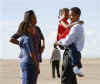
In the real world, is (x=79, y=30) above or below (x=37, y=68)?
above

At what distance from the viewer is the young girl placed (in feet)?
25.6

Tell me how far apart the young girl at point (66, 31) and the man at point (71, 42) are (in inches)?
3.7

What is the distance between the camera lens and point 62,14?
26.8 feet

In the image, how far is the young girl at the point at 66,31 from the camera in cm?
781

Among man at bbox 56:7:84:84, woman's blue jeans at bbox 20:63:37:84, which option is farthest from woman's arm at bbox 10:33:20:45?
man at bbox 56:7:84:84

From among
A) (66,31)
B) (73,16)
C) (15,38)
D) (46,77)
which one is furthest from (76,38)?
(46,77)

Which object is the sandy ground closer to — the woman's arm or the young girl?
the young girl

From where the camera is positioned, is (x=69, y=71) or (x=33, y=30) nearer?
(x=33, y=30)

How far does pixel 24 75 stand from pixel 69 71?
0.94 m

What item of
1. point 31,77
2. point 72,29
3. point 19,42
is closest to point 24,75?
point 31,77

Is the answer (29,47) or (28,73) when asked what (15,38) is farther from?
(28,73)

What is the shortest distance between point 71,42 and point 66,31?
0.96 feet

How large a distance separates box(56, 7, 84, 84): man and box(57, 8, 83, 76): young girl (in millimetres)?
93

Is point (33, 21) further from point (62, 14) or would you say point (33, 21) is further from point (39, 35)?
point (62, 14)
